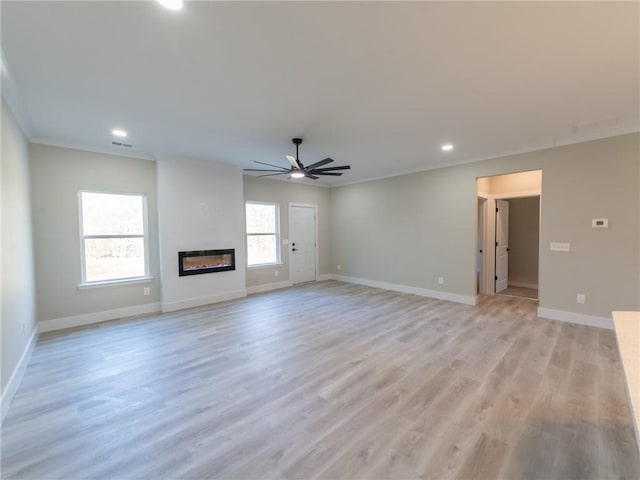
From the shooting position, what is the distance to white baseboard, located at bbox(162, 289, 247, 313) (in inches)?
196

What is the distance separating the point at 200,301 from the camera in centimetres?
534

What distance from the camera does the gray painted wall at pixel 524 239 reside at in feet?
21.6

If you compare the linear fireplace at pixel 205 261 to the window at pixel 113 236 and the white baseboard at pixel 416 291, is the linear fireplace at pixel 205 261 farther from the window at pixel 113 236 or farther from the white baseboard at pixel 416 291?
the white baseboard at pixel 416 291

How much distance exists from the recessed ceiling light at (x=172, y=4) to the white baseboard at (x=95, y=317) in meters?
4.69

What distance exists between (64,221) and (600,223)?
7.96m

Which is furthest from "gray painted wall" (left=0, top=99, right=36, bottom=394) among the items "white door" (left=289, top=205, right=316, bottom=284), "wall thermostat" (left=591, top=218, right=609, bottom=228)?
"wall thermostat" (left=591, top=218, right=609, bottom=228)

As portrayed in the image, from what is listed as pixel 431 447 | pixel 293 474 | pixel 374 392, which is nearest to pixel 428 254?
pixel 374 392

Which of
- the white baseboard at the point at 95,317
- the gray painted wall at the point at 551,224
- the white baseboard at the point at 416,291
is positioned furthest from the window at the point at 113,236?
the gray painted wall at the point at 551,224

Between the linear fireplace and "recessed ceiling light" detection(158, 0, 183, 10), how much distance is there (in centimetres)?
418

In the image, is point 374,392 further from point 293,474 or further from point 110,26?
point 110,26

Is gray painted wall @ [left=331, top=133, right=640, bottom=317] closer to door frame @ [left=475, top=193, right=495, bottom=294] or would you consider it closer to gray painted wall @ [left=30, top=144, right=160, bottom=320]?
door frame @ [left=475, top=193, right=495, bottom=294]

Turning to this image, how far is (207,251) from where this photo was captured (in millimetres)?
5449

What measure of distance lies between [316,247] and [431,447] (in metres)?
6.10

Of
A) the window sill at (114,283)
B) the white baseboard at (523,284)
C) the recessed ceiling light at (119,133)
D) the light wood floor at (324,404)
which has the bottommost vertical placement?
the light wood floor at (324,404)
